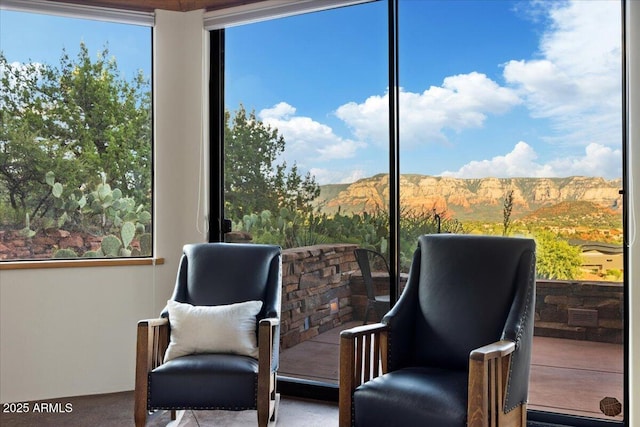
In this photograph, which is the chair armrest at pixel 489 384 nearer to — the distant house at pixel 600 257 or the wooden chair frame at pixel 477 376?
the wooden chair frame at pixel 477 376

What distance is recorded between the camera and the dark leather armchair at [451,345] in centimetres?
214

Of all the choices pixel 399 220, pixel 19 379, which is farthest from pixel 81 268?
pixel 399 220

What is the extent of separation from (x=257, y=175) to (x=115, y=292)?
1140 millimetres

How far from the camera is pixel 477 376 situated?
6.81ft

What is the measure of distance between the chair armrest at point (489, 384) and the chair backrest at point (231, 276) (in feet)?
4.09

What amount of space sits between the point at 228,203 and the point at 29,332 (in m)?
1.41

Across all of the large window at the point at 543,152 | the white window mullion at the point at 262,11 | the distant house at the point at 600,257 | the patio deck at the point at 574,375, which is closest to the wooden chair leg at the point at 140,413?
the large window at the point at 543,152

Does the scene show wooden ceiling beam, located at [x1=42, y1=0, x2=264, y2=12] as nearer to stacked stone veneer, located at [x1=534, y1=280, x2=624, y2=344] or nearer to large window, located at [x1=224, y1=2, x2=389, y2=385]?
large window, located at [x1=224, y1=2, x2=389, y2=385]

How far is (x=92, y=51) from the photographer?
12.7ft

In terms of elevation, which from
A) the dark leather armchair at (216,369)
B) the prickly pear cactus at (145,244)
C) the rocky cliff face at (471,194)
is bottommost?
the dark leather armchair at (216,369)

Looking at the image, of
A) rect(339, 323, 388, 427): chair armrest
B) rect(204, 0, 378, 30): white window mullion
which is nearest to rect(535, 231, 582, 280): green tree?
rect(339, 323, 388, 427): chair armrest

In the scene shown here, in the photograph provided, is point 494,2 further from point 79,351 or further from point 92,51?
point 79,351

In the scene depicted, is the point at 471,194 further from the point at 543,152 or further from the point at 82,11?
the point at 82,11

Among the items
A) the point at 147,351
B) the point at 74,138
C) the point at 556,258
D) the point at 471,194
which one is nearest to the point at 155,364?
the point at 147,351
